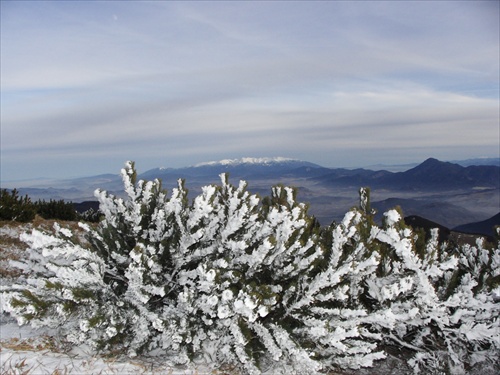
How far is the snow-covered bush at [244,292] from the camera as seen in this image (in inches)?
157

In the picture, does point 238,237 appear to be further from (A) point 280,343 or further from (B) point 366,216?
(B) point 366,216

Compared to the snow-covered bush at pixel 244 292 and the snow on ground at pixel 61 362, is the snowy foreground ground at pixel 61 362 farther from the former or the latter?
the snow-covered bush at pixel 244 292

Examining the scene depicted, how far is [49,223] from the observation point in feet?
45.8

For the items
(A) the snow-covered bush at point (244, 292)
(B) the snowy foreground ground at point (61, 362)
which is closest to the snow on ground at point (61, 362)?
(B) the snowy foreground ground at point (61, 362)

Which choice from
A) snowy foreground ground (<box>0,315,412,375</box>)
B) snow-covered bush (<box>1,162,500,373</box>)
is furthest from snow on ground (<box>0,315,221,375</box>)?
snow-covered bush (<box>1,162,500,373</box>)

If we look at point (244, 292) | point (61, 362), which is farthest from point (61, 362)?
point (244, 292)

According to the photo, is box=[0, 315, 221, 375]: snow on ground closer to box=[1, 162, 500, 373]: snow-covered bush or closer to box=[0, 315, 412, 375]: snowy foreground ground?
box=[0, 315, 412, 375]: snowy foreground ground

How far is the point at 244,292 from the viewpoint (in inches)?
148

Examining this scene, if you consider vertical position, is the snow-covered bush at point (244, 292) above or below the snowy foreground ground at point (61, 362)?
above

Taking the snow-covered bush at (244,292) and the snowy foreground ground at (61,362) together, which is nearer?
the snowy foreground ground at (61,362)

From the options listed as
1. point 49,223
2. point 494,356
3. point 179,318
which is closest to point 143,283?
point 179,318

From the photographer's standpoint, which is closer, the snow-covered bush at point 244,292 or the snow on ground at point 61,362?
the snow on ground at point 61,362

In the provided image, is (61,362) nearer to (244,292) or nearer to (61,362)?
(61,362)

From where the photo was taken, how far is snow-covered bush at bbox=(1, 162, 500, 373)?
3980 millimetres
